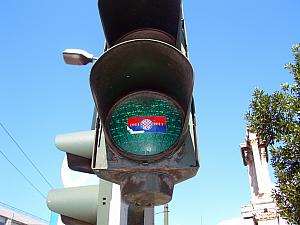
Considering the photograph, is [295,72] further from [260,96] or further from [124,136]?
[124,136]

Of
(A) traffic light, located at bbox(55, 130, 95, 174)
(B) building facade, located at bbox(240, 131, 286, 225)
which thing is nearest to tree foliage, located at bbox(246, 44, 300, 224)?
(A) traffic light, located at bbox(55, 130, 95, 174)

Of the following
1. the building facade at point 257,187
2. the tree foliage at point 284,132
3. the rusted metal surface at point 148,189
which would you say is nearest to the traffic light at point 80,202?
the rusted metal surface at point 148,189

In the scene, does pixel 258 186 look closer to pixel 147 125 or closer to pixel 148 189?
pixel 147 125

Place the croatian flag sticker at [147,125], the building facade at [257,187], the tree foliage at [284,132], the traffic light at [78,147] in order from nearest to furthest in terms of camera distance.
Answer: the croatian flag sticker at [147,125]
the traffic light at [78,147]
the tree foliage at [284,132]
the building facade at [257,187]

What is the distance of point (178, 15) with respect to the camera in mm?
2045

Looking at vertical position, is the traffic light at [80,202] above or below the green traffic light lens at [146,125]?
below

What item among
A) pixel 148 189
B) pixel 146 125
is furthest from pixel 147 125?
pixel 148 189

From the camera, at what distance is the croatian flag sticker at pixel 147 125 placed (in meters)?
1.80

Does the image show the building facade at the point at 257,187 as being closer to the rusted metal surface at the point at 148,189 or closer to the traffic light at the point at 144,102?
the traffic light at the point at 144,102

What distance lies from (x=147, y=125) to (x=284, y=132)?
3753 mm

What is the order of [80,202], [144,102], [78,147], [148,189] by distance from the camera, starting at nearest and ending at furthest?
1. [148,189]
2. [144,102]
3. [80,202]
4. [78,147]

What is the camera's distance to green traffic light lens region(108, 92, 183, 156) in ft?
5.82

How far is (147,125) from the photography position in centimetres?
182

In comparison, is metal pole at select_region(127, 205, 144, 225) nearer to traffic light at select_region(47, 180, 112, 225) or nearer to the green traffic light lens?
the green traffic light lens
